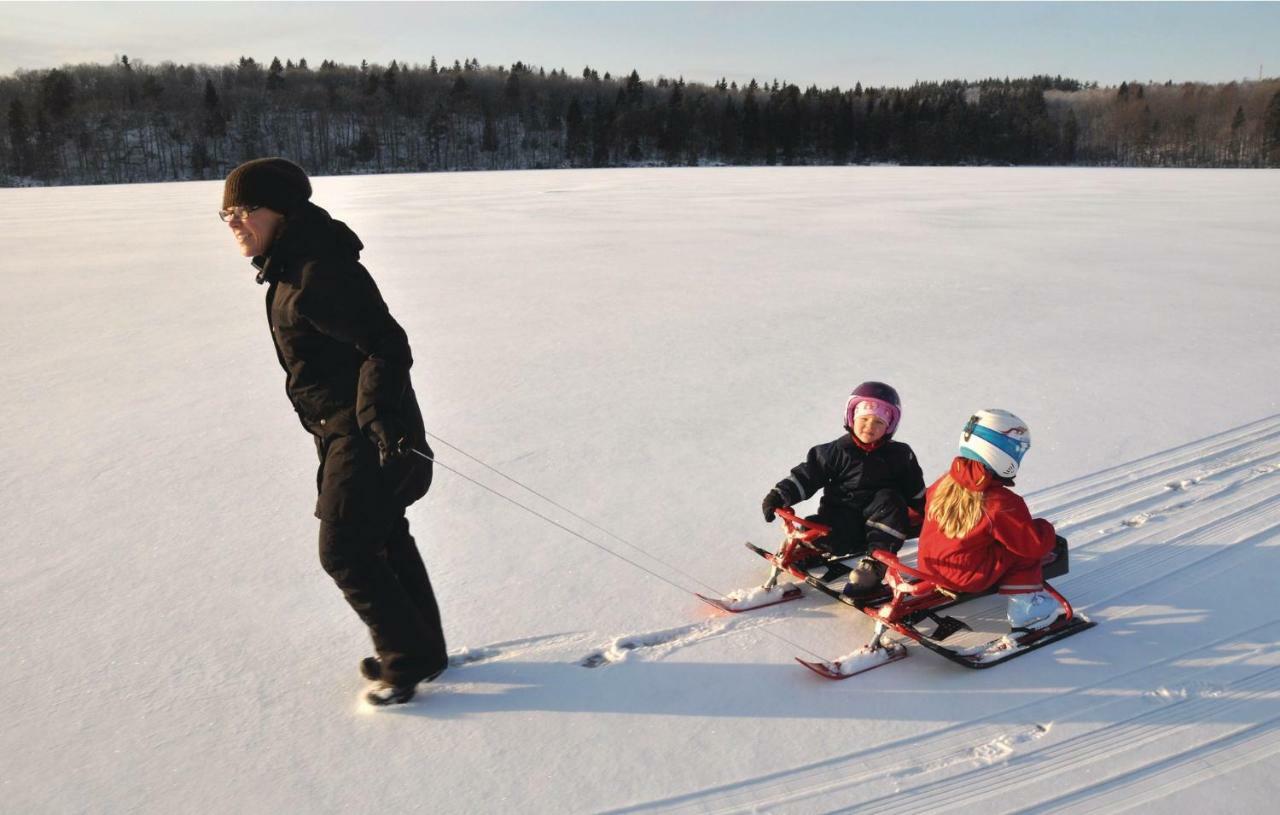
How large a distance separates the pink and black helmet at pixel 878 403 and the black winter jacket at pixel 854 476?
0.11 meters

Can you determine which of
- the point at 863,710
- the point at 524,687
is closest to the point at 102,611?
the point at 524,687

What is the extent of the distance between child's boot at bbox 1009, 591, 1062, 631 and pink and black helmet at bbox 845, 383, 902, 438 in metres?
0.79

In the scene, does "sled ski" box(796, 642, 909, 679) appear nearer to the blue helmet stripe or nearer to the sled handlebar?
the sled handlebar

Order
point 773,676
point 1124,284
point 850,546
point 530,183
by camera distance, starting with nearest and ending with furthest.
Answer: point 773,676 → point 850,546 → point 1124,284 → point 530,183

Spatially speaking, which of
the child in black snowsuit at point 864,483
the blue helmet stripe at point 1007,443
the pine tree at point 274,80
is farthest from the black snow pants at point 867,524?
the pine tree at point 274,80

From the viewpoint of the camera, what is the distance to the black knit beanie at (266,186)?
7.66 feet

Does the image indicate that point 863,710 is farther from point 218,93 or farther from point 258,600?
point 218,93

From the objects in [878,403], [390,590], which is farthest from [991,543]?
[390,590]

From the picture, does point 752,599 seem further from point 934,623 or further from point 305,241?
point 305,241

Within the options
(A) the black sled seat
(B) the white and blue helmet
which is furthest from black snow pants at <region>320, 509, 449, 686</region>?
(A) the black sled seat

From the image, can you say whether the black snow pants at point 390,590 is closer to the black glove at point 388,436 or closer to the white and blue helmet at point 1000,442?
the black glove at point 388,436

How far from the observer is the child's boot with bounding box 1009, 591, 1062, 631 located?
2982 millimetres

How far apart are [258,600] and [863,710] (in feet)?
7.31

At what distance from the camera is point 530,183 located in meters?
25.7
